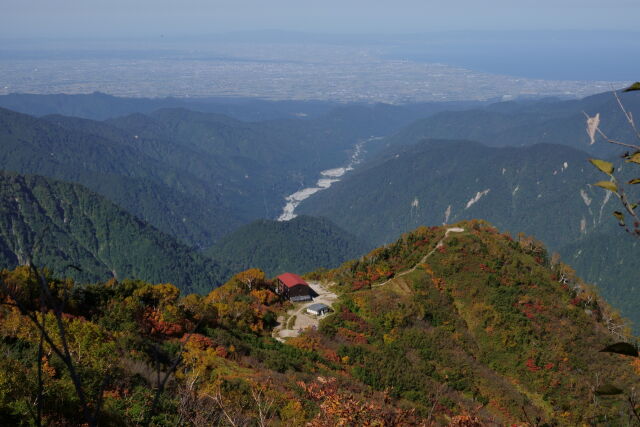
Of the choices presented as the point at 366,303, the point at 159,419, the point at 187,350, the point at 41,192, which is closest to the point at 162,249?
the point at 41,192

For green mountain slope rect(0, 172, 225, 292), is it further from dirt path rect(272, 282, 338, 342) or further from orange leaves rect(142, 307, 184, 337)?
orange leaves rect(142, 307, 184, 337)

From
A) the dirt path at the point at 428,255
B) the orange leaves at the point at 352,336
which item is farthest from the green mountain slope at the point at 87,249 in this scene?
the orange leaves at the point at 352,336

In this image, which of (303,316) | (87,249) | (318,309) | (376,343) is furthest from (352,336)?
(87,249)

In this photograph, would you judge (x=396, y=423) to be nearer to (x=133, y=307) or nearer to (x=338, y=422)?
(x=338, y=422)

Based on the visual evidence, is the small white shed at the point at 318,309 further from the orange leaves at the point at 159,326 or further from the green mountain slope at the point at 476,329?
the orange leaves at the point at 159,326

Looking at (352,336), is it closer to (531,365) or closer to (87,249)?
(531,365)

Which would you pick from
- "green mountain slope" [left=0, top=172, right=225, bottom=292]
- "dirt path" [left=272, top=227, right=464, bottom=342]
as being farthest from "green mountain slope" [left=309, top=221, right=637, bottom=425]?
"green mountain slope" [left=0, top=172, right=225, bottom=292]
